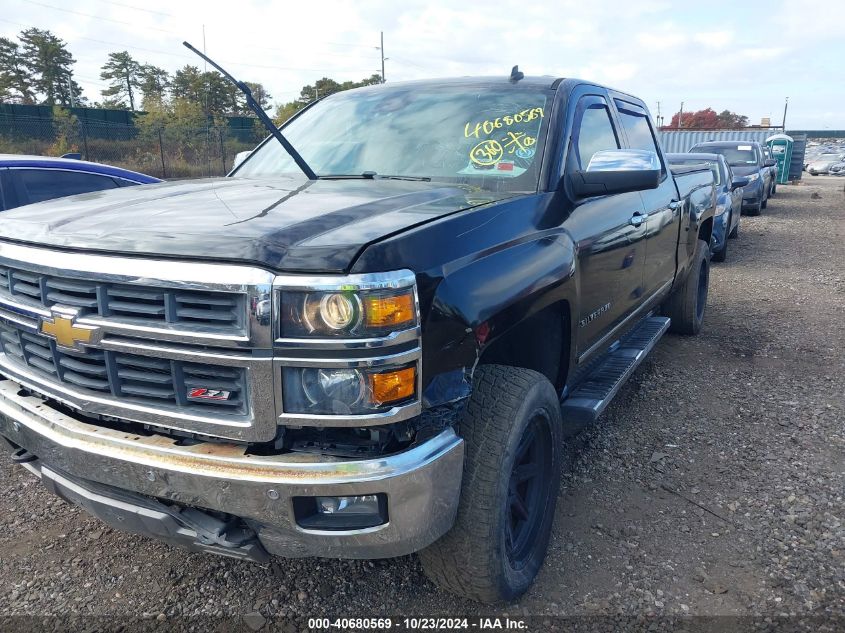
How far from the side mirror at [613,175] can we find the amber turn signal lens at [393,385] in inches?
56.3

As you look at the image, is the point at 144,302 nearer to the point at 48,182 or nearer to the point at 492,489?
the point at 492,489

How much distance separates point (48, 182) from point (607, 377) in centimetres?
493

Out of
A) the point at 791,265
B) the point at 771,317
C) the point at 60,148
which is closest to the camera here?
the point at 771,317

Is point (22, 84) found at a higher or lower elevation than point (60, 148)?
higher

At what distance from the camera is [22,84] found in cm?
4475

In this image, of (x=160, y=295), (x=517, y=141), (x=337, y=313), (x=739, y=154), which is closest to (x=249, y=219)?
(x=160, y=295)

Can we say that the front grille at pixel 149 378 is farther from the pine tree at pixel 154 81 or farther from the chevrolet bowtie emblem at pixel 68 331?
the pine tree at pixel 154 81

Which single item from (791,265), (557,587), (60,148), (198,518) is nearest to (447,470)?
(198,518)

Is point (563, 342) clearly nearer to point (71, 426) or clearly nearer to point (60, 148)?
point (71, 426)

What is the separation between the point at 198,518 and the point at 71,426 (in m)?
0.52

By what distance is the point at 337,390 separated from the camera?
5.92 ft

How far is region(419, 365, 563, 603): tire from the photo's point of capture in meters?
2.11

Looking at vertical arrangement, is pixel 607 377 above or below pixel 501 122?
below

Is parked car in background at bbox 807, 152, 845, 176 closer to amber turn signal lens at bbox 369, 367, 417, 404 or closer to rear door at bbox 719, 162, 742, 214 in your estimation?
rear door at bbox 719, 162, 742, 214
